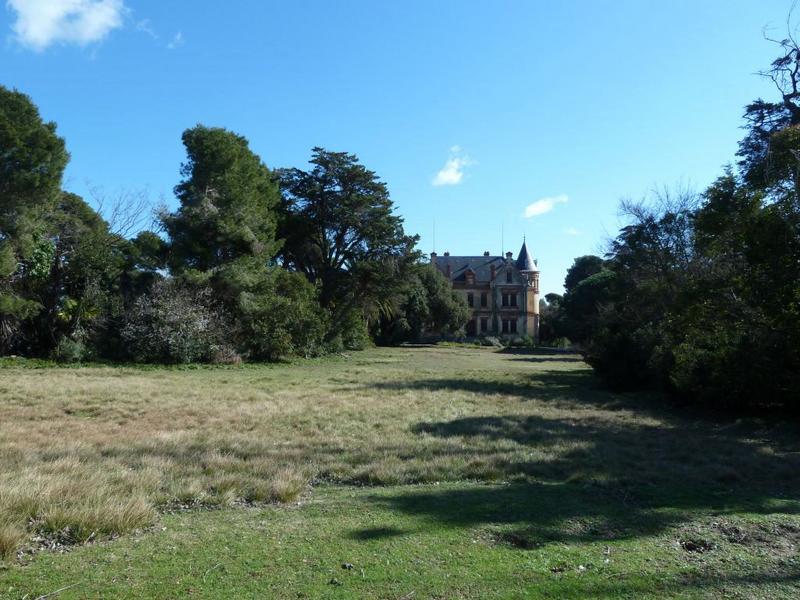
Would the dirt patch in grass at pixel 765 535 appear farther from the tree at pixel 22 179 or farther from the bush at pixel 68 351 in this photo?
the bush at pixel 68 351

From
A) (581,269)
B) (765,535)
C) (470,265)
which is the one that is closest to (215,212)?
(765,535)

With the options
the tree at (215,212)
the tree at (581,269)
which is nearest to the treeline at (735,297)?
the tree at (215,212)

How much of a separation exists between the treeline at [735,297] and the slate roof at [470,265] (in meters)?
66.6

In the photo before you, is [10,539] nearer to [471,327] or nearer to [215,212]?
[215,212]

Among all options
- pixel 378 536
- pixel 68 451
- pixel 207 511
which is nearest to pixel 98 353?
pixel 68 451

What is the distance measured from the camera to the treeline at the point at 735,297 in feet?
40.8

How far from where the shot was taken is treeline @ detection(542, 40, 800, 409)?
1245 cm

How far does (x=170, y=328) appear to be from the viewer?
28.9 meters

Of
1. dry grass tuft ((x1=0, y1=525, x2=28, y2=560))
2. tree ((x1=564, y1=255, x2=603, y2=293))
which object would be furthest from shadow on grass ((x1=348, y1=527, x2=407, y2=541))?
tree ((x1=564, y1=255, x2=603, y2=293))

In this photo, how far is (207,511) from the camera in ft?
20.3

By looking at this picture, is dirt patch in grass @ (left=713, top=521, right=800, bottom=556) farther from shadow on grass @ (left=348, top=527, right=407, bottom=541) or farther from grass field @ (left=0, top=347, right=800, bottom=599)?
shadow on grass @ (left=348, top=527, right=407, bottom=541)

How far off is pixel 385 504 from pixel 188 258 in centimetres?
2929

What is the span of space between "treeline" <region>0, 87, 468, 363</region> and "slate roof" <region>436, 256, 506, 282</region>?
4785cm

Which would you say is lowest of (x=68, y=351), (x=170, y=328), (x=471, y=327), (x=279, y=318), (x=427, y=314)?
(x=68, y=351)
